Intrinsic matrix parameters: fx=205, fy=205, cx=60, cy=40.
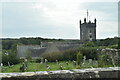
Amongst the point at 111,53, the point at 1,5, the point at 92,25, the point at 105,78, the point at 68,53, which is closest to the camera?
the point at 105,78

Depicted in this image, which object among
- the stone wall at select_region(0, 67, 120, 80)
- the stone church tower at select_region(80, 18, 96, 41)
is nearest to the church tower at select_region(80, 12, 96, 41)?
the stone church tower at select_region(80, 18, 96, 41)

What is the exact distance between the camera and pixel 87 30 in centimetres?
4159

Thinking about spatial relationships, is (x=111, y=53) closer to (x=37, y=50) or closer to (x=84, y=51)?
(x=84, y=51)

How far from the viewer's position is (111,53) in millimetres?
10430

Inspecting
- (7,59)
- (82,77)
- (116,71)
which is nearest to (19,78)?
(82,77)

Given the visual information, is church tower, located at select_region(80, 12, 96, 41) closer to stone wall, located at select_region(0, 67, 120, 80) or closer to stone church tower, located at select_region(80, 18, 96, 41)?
stone church tower, located at select_region(80, 18, 96, 41)

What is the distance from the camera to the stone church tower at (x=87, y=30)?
129 feet

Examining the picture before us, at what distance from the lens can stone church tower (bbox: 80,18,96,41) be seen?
39312mm

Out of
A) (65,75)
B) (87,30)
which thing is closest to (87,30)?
(87,30)

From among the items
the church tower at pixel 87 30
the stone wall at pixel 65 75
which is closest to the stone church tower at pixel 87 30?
the church tower at pixel 87 30

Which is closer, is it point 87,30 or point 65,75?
point 65,75

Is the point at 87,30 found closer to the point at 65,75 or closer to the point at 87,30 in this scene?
the point at 87,30

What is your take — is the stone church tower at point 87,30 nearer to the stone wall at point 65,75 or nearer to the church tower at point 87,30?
the church tower at point 87,30

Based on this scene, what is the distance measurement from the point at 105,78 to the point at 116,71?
0.77 feet
